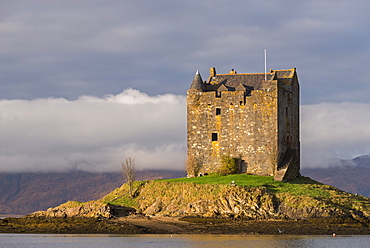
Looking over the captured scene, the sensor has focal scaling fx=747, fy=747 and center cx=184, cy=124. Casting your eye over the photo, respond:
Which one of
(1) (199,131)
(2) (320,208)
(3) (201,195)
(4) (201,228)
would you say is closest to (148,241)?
(4) (201,228)

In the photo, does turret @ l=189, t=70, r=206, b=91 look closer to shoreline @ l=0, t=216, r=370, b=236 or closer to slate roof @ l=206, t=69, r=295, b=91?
slate roof @ l=206, t=69, r=295, b=91

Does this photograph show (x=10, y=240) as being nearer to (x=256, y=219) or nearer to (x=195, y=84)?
(x=256, y=219)

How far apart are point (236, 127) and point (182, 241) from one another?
851 inches

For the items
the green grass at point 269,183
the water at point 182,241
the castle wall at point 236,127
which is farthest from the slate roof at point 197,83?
the water at point 182,241

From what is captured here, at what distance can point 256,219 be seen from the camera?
64500 millimetres

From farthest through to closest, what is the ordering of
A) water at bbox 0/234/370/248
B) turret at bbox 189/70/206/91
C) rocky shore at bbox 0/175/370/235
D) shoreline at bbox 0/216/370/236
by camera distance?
turret at bbox 189/70/206/91 < rocky shore at bbox 0/175/370/235 < shoreline at bbox 0/216/370/236 < water at bbox 0/234/370/248

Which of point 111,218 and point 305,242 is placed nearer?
point 305,242

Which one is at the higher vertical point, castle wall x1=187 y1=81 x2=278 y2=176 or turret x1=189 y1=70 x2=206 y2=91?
turret x1=189 y1=70 x2=206 y2=91

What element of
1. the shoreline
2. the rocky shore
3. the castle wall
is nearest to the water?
the shoreline

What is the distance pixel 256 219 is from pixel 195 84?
64.4ft

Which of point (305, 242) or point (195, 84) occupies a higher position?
point (195, 84)

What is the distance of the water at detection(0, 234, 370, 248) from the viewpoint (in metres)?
55.2

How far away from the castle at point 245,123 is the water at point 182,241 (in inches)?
614

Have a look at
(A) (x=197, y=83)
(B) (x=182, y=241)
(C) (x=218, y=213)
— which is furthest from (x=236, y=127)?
(B) (x=182, y=241)
